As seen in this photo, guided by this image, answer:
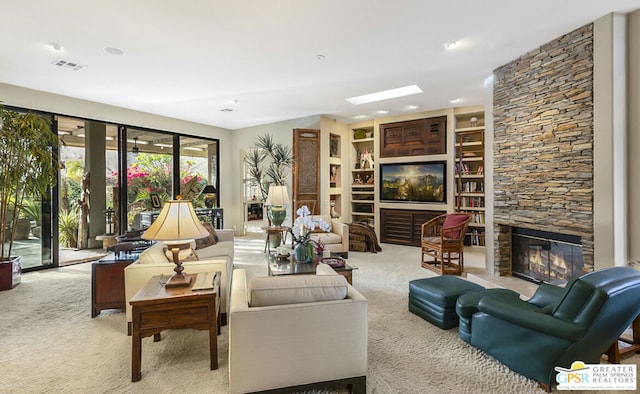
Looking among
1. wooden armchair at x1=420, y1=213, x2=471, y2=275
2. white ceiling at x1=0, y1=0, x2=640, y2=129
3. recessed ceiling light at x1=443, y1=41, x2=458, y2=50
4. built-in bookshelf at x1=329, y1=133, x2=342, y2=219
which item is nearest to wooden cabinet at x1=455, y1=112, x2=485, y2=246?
white ceiling at x1=0, y1=0, x2=640, y2=129

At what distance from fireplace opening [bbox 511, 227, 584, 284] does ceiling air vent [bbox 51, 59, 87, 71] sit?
621 centimetres

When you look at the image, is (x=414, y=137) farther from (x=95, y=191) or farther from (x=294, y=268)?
A: (x=95, y=191)

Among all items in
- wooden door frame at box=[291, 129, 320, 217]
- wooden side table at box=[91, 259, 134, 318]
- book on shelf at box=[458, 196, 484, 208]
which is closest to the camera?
wooden side table at box=[91, 259, 134, 318]

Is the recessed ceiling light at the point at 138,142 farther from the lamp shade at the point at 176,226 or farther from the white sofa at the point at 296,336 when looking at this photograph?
the white sofa at the point at 296,336

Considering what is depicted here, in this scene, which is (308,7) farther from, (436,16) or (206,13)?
(436,16)

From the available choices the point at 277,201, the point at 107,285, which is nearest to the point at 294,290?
the point at 107,285

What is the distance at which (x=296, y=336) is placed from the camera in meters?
1.81

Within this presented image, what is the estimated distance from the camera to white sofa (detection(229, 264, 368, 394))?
176 centimetres

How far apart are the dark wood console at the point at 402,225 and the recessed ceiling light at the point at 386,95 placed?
104 inches

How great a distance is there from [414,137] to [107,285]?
615 cm

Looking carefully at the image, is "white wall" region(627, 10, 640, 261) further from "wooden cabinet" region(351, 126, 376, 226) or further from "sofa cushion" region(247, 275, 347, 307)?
"wooden cabinet" region(351, 126, 376, 226)

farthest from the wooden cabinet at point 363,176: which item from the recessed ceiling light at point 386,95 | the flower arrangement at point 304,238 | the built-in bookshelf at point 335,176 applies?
the flower arrangement at point 304,238

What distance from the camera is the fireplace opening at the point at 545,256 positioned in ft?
11.4

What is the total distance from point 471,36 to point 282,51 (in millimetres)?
2078
